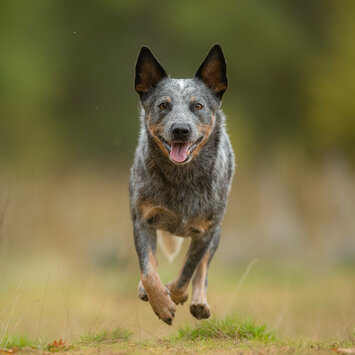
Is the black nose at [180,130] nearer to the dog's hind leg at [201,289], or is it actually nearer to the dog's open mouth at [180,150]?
the dog's open mouth at [180,150]

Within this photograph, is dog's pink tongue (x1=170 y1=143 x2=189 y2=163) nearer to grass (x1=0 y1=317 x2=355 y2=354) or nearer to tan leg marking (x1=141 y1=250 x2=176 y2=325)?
tan leg marking (x1=141 y1=250 x2=176 y2=325)

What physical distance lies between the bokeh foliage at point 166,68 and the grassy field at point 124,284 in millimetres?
1471

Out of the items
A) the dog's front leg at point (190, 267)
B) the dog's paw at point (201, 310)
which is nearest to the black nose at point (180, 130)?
the dog's front leg at point (190, 267)

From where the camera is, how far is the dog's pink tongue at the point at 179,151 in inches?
225

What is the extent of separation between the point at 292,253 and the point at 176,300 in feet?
23.4

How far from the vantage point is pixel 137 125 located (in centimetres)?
1495

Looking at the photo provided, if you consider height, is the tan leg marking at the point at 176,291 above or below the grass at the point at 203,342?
above

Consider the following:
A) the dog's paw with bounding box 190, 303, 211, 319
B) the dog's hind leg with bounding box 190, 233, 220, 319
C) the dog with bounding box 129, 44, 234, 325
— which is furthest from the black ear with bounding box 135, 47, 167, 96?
the dog's paw with bounding box 190, 303, 211, 319

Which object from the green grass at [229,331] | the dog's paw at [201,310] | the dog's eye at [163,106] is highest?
the dog's eye at [163,106]

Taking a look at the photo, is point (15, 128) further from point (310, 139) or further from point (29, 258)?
point (310, 139)

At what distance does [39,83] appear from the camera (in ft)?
52.4

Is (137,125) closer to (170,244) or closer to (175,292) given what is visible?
(170,244)

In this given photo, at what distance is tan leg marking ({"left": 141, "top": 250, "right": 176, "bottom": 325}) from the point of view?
5.77 meters

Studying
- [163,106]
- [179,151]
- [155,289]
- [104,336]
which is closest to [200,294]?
[155,289]
